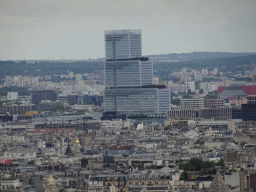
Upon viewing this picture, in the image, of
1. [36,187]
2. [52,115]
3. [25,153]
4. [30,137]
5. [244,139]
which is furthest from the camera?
[52,115]

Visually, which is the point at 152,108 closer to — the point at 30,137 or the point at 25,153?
the point at 30,137

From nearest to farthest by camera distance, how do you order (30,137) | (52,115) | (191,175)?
(191,175) < (30,137) < (52,115)

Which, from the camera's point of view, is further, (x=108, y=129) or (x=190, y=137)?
(x=108, y=129)

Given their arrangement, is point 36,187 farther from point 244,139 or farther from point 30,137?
point 30,137

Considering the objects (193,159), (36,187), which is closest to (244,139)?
(193,159)

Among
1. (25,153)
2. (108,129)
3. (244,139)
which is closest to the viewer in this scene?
(25,153)

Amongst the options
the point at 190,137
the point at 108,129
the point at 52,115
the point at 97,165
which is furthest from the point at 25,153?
the point at 52,115

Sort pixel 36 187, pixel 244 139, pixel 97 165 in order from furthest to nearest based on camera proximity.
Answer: pixel 244 139, pixel 97 165, pixel 36 187

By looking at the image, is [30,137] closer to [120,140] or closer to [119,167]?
[120,140]

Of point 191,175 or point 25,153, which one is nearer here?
point 191,175
